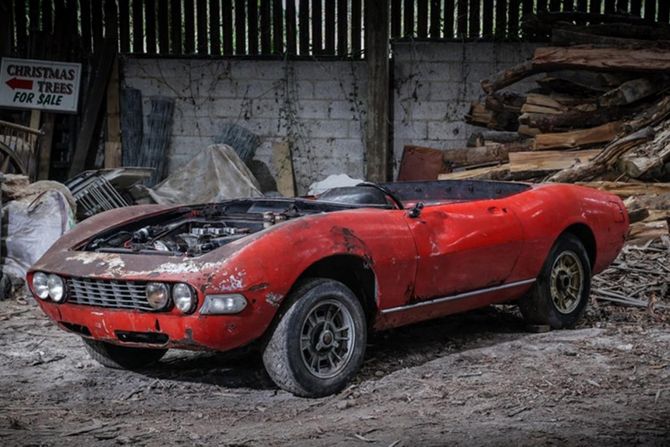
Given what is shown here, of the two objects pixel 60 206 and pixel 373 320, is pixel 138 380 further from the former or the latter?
pixel 60 206

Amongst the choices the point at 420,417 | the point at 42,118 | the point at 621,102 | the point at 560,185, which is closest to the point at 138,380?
the point at 420,417

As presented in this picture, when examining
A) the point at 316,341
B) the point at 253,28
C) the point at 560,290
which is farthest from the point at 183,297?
the point at 253,28

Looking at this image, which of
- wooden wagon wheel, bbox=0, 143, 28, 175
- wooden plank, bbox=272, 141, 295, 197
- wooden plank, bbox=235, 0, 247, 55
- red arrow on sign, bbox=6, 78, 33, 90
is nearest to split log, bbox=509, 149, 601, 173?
wooden plank, bbox=272, 141, 295, 197

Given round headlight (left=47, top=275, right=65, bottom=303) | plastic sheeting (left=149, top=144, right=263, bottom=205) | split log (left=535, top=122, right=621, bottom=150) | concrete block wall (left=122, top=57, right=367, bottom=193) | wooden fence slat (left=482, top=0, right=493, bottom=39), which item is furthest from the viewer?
concrete block wall (left=122, top=57, right=367, bottom=193)

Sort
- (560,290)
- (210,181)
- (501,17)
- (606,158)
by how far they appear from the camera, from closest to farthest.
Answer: (560,290) < (606,158) < (210,181) < (501,17)

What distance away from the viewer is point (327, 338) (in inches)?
196

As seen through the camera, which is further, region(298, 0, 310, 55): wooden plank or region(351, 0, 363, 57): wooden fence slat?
region(298, 0, 310, 55): wooden plank

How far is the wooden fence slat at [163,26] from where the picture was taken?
14.0m

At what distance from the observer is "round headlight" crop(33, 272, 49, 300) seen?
17.0 feet

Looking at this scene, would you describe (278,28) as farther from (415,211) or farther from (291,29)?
(415,211)

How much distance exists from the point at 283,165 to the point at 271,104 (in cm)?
91

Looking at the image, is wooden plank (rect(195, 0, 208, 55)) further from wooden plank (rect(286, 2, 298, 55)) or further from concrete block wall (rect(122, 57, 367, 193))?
wooden plank (rect(286, 2, 298, 55))

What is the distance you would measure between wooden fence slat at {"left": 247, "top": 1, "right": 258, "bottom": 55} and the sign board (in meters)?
2.55

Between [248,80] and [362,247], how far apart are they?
894 centimetres
